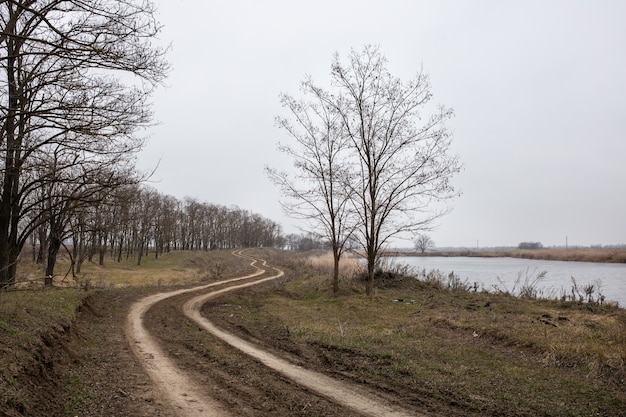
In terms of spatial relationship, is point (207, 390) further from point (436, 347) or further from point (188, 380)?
point (436, 347)

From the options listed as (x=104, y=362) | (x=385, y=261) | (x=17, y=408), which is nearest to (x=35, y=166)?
(x=104, y=362)

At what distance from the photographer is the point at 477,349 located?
9.75 metres

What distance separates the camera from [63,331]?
32.4ft

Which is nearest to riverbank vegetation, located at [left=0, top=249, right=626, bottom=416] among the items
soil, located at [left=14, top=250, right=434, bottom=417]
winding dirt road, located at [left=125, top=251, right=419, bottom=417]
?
soil, located at [left=14, top=250, right=434, bottom=417]

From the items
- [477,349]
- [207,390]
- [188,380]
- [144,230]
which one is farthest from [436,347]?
[144,230]

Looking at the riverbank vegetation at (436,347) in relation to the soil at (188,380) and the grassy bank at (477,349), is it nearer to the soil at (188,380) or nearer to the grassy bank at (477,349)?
the grassy bank at (477,349)

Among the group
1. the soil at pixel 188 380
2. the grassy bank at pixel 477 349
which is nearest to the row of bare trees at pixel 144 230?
the soil at pixel 188 380

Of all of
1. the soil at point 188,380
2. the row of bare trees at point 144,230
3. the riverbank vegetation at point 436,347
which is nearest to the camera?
the soil at point 188,380

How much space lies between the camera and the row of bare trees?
24.0 metres

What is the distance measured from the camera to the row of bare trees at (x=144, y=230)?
78.9ft

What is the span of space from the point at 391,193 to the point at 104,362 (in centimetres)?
1294

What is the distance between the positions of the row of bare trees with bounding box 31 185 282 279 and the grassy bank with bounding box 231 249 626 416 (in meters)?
10.5

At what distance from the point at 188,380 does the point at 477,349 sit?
6638 mm

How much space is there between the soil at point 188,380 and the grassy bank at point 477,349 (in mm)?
781
